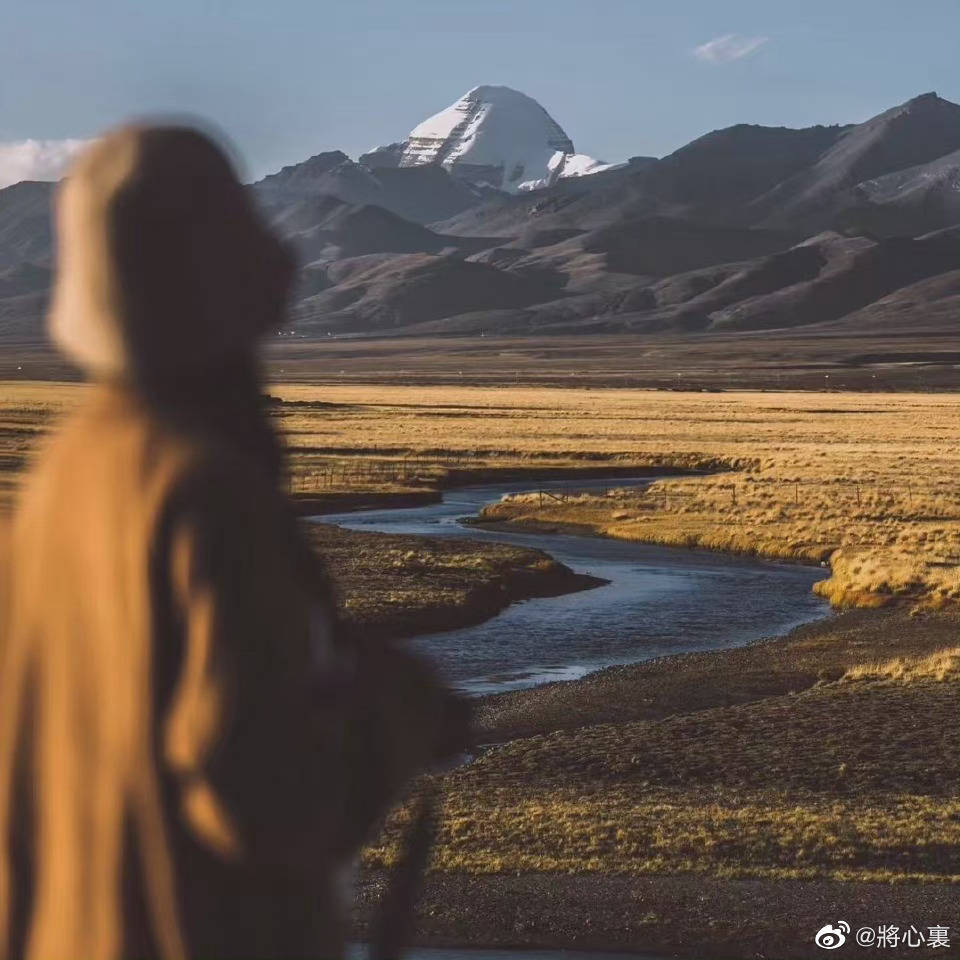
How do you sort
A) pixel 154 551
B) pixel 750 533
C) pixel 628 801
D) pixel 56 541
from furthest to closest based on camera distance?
pixel 750 533, pixel 628 801, pixel 56 541, pixel 154 551

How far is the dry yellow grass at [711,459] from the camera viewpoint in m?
42.8

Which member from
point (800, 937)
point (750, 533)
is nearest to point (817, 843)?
point (800, 937)

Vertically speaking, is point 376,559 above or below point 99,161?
below

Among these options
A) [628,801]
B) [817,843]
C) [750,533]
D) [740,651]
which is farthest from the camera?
[750,533]

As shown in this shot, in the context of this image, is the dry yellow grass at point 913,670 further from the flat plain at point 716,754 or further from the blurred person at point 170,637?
the blurred person at point 170,637

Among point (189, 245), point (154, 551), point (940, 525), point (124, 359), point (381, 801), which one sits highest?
point (189, 245)

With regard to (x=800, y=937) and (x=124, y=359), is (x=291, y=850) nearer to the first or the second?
(x=124, y=359)

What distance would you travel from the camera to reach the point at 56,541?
74.9 inches

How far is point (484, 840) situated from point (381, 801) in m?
12.1

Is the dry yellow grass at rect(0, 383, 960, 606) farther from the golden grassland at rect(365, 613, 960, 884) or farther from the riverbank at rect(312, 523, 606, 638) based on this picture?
the golden grassland at rect(365, 613, 960, 884)
